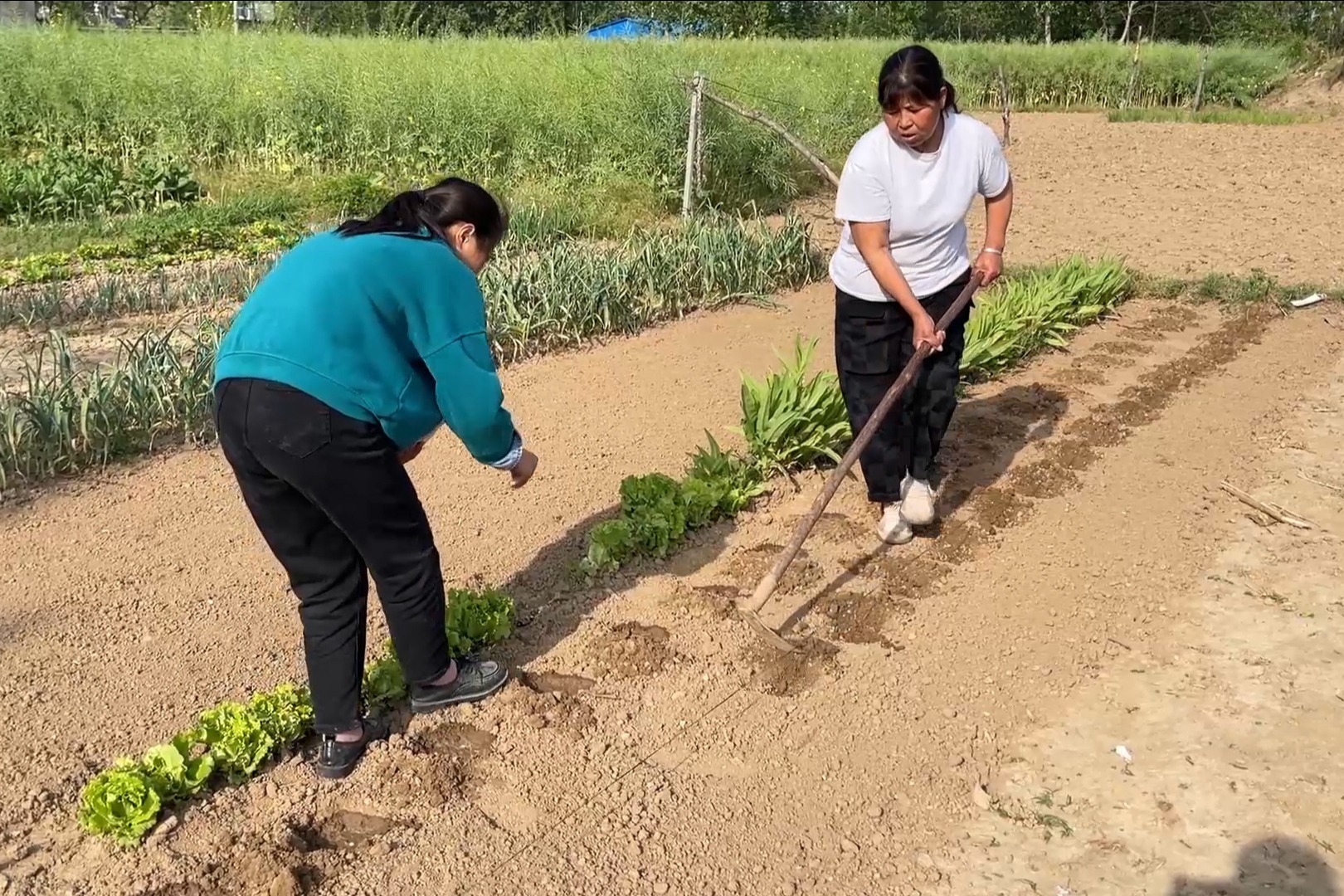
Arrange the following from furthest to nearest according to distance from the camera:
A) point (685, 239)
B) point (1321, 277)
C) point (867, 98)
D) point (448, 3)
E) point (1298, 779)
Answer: point (448, 3)
point (867, 98)
point (1321, 277)
point (685, 239)
point (1298, 779)

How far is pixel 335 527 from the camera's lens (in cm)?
235

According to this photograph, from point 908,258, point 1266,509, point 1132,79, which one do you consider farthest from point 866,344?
point 1132,79

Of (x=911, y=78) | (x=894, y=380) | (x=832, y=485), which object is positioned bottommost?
(x=832, y=485)

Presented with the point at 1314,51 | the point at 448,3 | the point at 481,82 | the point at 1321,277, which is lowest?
the point at 1321,277

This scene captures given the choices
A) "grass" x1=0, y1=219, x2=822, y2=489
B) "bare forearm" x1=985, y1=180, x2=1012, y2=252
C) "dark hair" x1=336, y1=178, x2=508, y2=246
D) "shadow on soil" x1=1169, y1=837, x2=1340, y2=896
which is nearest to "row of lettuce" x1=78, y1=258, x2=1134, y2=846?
"bare forearm" x1=985, y1=180, x2=1012, y2=252

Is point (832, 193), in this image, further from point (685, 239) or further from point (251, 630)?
point (251, 630)

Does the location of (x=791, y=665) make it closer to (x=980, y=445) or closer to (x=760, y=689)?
(x=760, y=689)

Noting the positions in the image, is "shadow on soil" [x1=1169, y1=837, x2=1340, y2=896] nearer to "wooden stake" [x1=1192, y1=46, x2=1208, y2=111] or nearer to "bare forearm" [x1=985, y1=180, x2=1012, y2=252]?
"bare forearm" [x1=985, y1=180, x2=1012, y2=252]

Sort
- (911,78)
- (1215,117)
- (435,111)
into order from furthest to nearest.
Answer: (1215,117) < (435,111) < (911,78)

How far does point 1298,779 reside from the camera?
251cm

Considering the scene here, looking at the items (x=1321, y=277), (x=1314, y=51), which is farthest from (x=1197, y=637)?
(x=1314, y=51)

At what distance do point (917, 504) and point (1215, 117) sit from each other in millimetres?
18211

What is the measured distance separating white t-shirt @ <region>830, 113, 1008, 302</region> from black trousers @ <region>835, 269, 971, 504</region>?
20 centimetres

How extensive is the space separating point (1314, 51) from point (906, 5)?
16.9 m
